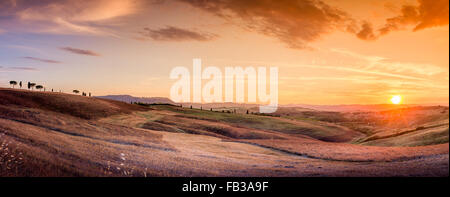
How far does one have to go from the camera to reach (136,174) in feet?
39.0
